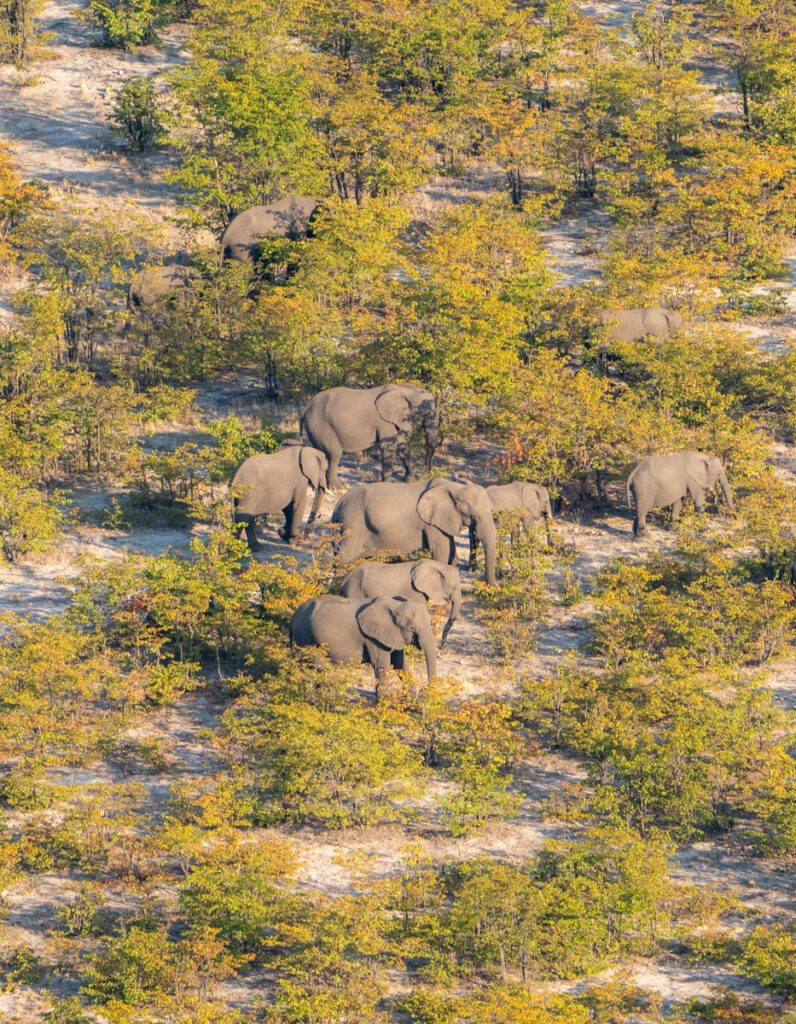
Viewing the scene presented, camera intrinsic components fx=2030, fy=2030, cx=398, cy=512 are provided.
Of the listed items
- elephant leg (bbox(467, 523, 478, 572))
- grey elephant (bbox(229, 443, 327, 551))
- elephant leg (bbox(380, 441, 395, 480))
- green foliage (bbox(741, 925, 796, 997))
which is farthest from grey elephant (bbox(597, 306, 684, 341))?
green foliage (bbox(741, 925, 796, 997))

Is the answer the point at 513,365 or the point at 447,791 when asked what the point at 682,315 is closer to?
the point at 513,365

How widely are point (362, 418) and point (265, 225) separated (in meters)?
9.53

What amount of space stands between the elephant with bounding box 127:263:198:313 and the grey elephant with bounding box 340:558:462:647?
13.4 metres

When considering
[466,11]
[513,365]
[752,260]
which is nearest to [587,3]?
[466,11]

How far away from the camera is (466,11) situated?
5994 centimetres

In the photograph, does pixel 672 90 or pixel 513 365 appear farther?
pixel 672 90

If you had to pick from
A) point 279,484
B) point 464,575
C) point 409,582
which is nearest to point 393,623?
point 409,582

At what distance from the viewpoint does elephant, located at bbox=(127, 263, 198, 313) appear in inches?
1769

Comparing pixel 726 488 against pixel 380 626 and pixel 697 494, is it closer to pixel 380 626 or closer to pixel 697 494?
pixel 697 494

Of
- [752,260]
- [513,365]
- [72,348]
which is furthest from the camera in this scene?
[752,260]

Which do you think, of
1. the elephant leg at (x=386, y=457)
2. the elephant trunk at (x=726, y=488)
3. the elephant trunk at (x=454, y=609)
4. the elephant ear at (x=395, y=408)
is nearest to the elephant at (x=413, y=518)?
the elephant trunk at (x=454, y=609)

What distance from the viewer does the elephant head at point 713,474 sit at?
3866cm

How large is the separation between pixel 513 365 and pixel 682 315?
20.2 feet

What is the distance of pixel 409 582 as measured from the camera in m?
33.2
